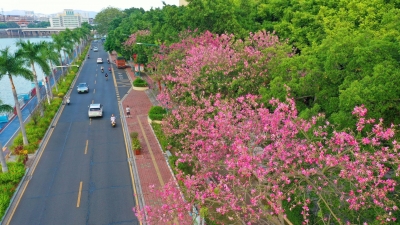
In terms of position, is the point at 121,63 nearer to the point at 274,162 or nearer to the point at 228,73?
the point at 228,73

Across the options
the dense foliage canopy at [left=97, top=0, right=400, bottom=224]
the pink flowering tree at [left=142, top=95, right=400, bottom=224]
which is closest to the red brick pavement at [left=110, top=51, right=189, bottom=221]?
the dense foliage canopy at [left=97, top=0, right=400, bottom=224]

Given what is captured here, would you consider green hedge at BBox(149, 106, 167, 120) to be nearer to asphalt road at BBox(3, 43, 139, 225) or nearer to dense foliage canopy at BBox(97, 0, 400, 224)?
asphalt road at BBox(3, 43, 139, 225)

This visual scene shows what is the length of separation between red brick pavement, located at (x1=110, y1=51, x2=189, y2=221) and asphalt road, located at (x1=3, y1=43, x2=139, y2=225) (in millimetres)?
843

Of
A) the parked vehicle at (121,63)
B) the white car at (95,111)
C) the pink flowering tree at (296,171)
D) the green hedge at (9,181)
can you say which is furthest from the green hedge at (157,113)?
the parked vehicle at (121,63)

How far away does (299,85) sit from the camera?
48.6 ft

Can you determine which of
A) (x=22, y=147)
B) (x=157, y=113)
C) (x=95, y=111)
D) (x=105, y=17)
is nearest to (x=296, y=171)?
(x=22, y=147)

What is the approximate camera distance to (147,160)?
21391 millimetres

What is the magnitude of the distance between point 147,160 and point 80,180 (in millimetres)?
4418

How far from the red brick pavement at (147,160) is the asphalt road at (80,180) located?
0.84m

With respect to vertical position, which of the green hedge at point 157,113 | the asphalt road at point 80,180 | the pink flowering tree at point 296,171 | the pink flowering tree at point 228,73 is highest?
the pink flowering tree at point 228,73

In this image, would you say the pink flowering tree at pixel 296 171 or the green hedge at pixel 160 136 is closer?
the pink flowering tree at pixel 296 171

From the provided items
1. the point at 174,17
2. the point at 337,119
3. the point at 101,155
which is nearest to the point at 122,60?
the point at 174,17

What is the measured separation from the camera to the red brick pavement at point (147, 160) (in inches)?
705

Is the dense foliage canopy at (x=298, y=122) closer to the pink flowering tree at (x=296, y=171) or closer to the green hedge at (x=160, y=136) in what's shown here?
the pink flowering tree at (x=296, y=171)
